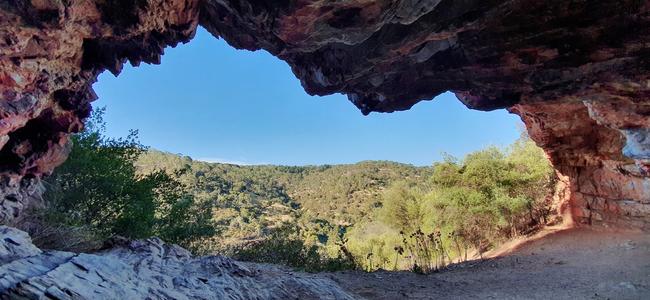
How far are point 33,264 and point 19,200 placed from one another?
6582mm

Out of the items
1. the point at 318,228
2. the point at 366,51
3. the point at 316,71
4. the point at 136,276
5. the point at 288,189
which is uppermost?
the point at 366,51

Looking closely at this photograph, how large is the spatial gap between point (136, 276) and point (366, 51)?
926cm

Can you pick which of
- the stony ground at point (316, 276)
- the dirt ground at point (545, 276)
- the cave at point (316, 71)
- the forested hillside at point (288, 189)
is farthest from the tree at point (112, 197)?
the forested hillside at point (288, 189)

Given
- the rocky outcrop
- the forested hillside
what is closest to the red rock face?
the rocky outcrop

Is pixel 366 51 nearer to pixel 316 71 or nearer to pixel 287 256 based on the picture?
pixel 316 71

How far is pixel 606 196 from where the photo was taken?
16.8 m

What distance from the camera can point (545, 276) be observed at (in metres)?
12.0

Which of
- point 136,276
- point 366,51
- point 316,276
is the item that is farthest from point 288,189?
point 136,276

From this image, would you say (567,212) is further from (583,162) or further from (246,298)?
(246,298)

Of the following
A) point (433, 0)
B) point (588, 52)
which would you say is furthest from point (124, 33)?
point (588, 52)

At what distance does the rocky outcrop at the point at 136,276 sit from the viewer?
359 cm

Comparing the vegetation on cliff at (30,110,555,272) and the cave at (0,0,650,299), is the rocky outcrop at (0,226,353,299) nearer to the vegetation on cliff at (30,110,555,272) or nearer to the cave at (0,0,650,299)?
the cave at (0,0,650,299)

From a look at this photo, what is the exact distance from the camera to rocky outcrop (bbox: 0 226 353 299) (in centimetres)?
359

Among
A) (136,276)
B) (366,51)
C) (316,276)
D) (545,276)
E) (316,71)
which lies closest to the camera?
(136,276)
